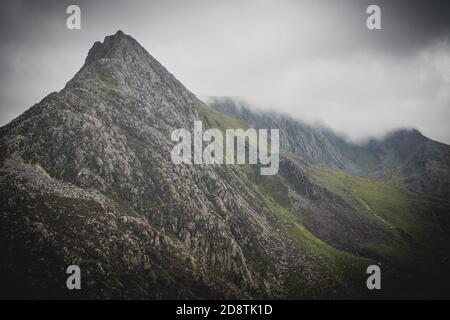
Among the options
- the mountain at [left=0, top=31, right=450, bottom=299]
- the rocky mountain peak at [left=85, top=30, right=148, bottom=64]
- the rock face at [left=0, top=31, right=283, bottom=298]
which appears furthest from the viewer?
the rocky mountain peak at [left=85, top=30, right=148, bottom=64]

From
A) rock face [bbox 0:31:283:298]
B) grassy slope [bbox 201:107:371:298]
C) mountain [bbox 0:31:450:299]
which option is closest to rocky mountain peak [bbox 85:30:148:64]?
mountain [bbox 0:31:450:299]

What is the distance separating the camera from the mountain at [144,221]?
49.0 m

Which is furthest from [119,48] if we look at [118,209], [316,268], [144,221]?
[316,268]

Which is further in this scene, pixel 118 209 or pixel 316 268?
pixel 316 268

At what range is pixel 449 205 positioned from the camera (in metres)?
188

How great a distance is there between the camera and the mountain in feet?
161

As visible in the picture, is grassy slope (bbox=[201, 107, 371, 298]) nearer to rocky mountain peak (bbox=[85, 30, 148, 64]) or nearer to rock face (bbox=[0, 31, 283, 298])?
rock face (bbox=[0, 31, 283, 298])

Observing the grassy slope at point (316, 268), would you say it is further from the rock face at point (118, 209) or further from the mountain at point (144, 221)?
the rock face at point (118, 209)

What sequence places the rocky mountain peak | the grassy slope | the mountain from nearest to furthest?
the mountain → the grassy slope → the rocky mountain peak

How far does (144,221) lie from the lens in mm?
62031

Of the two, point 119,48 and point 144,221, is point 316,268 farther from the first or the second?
point 119,48

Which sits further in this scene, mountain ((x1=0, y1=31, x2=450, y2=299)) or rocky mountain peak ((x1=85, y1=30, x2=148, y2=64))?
rocky mountain peak ((x1=85, y1=30, x2=148, y2=64))
